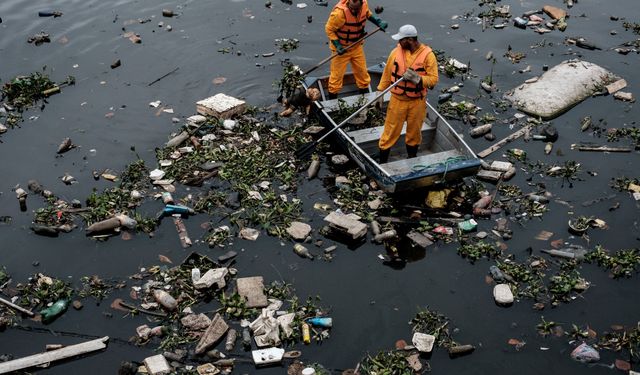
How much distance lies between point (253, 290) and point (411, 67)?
4238mm

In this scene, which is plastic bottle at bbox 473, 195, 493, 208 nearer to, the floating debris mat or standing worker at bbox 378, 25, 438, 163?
standing worker at bbox 378, 25, 438, 163

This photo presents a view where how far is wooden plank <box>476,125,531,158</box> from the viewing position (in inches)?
422

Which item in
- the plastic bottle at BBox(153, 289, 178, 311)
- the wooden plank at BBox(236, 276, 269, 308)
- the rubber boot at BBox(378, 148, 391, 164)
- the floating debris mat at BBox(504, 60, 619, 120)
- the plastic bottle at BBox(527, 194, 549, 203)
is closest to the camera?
the plastic bottle at BBox(153, 289, 178, 311)

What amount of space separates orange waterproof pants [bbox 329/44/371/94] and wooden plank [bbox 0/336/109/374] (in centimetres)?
644

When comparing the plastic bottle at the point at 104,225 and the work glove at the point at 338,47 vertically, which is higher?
the work glove at the point at 338,47

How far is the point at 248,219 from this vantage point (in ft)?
30.6

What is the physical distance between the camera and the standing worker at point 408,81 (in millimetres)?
8758

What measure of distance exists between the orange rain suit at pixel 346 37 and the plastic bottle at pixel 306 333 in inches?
216

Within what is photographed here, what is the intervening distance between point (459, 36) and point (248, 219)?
8551 mm

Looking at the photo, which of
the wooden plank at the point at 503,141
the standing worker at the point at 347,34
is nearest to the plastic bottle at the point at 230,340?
the standing worker at the point at 347,34

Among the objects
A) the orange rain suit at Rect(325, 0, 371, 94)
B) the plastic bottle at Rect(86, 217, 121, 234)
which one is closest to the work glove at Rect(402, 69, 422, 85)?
the orange rain suit at Rect(325, 0, 371, 94)

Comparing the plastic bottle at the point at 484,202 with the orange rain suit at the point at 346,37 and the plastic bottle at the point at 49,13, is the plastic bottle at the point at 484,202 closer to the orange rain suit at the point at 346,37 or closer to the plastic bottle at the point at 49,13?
the orange rain suit at the point at 346,37

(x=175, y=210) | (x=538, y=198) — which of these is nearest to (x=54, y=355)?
(x=175, y=210)

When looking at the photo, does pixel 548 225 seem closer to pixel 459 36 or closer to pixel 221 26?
pixel 459 36
